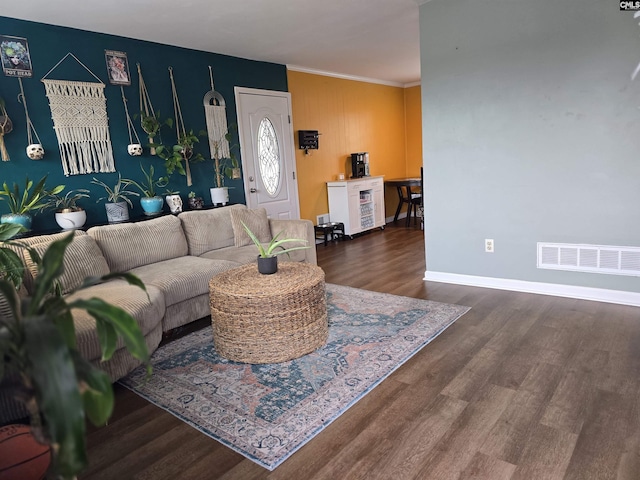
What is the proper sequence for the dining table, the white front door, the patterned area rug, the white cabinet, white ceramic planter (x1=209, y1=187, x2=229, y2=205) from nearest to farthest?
the patterned area rug → white ceramic planter (x1=209, y1=187, x2=229, y2=205) → the white front door → the white cabinet → the dining table

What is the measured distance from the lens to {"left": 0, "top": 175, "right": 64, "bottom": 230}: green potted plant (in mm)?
3014

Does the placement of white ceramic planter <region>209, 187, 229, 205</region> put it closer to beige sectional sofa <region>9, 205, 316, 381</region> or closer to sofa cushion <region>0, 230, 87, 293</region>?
beige sectional sofa <region>9, 205, 316, 381</region>

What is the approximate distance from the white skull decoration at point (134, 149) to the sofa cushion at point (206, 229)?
70cm

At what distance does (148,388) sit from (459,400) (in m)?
1.63

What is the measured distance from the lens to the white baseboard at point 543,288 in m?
3.06

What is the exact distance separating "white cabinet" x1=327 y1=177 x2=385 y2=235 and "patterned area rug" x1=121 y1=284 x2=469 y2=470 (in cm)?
310

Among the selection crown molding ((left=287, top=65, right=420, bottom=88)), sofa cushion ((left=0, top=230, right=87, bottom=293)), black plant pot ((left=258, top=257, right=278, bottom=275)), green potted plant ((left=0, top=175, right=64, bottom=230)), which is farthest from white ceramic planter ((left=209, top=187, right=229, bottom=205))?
crown molding ((left=287, top=65, right=420, bottom=88))

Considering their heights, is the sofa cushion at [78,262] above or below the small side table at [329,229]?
above

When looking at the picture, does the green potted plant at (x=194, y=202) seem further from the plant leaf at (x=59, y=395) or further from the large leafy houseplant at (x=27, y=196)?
the plant leaf at (x=59, y=395)

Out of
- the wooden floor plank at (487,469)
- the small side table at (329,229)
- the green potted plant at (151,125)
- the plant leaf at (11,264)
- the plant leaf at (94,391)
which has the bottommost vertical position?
the wooden floor plank at (487,469)

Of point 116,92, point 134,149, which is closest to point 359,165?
point 134,149

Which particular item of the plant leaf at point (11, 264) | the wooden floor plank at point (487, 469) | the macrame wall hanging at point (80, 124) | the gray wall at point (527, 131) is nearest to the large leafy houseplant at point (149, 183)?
the macrame wall hanging at point (80, 124)

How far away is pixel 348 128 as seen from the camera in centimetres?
661

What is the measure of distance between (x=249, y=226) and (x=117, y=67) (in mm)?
1838
